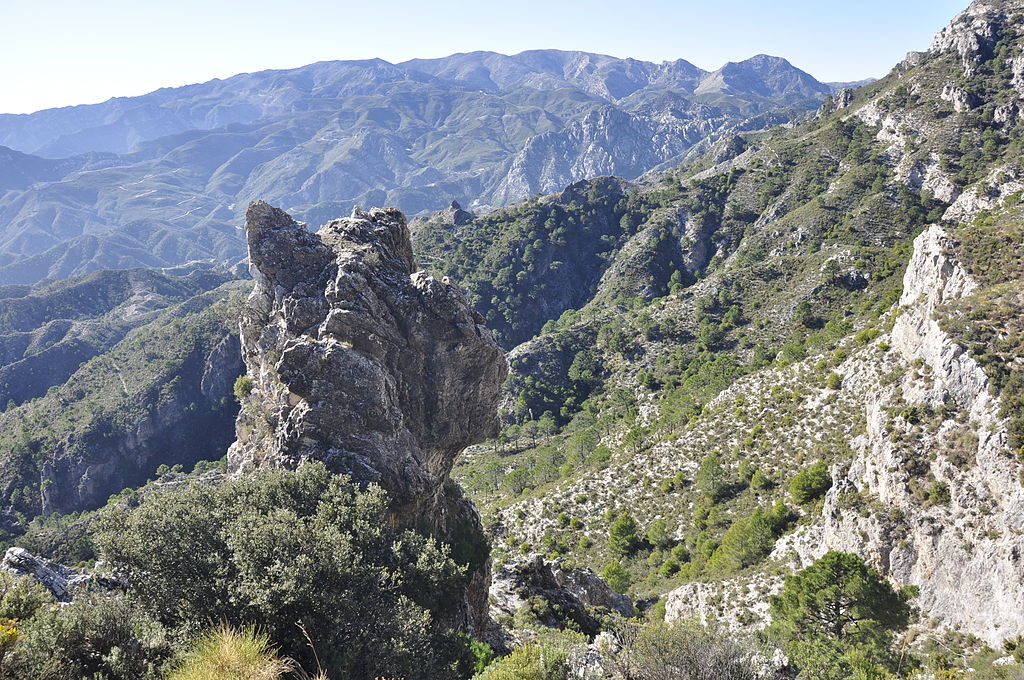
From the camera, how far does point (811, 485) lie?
144 feet

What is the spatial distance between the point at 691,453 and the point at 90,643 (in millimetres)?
56304

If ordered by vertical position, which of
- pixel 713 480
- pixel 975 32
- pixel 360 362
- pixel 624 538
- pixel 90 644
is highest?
pixel 975 32

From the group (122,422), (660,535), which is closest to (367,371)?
(660,535)

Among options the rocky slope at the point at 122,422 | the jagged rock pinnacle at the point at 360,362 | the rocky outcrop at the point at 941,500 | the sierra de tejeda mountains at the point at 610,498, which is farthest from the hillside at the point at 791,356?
the rocky slope at the point at 122,422

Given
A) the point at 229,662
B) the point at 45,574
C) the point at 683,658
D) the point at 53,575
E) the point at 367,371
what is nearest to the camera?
the point at 229,662

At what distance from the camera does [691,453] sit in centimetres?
6075

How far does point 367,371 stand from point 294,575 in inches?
514

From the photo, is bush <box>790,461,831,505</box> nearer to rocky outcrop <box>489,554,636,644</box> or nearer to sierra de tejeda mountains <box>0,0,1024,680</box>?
sierra de tejeda mountains <box>0,0,1024,680</box>

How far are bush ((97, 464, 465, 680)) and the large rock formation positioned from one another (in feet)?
17.8

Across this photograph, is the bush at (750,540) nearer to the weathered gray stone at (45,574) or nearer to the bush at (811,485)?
the bush at (811,485)

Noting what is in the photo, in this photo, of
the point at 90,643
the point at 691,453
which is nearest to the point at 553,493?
the point at 691,453

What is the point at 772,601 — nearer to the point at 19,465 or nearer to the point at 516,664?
the point at 516,664

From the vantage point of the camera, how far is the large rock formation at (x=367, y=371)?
27094 millimetres

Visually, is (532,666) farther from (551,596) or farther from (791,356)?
(791,356)
